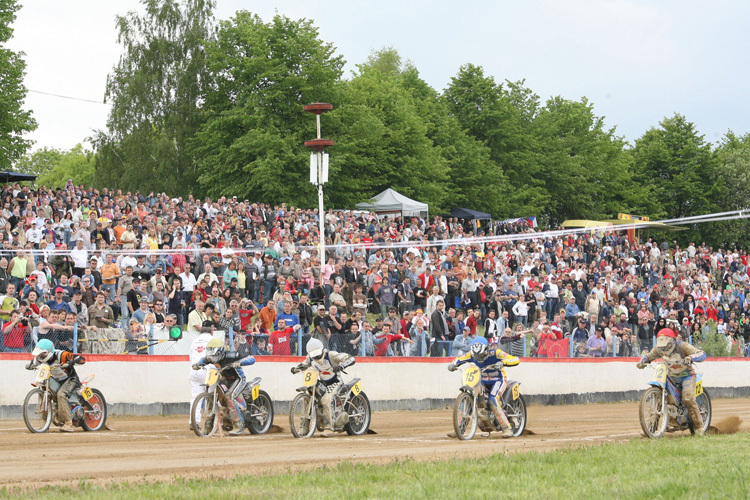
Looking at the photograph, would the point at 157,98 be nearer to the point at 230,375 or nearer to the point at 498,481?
the point at 230,375

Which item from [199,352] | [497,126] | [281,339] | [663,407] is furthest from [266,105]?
[663,407]

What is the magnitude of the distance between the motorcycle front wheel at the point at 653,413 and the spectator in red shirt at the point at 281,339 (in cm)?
841

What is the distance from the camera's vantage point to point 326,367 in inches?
626

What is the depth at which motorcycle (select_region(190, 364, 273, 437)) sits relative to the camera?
1531 cm

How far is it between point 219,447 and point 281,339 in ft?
26.2

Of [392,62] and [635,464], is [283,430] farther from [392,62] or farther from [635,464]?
[392,62]

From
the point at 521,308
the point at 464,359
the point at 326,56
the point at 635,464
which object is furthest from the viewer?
the point at 326,56

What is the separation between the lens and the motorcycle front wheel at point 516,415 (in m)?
15.8

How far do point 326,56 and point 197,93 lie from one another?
8.84 m

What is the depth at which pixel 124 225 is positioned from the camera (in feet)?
84.3

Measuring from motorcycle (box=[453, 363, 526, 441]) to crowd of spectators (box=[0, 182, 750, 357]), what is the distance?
3.19 meters

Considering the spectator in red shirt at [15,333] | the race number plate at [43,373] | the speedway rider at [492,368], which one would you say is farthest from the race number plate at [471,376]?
the spectator in red shirt at [15,333]

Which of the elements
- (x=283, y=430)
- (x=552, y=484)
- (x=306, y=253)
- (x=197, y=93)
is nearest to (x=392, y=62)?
(x=197, y=93)

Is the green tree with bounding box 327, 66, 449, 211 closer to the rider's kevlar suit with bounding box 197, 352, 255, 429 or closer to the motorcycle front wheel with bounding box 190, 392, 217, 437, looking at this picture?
the rider's kevlar suit with bounding box 197, 352, 255, 429
